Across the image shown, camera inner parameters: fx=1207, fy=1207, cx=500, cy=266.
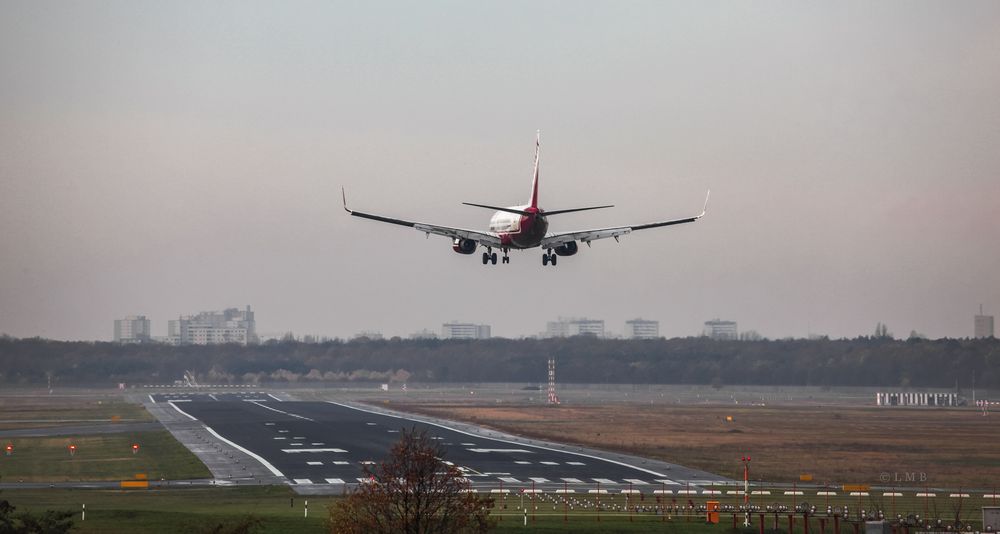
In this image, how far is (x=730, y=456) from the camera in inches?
4560

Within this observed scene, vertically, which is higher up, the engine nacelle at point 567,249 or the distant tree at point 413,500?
the engine nacelle at point 567,249

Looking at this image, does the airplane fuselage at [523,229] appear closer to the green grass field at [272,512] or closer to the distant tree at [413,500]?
the green grass field at [272,512]

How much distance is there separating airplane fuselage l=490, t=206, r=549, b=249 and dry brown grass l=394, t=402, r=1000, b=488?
1211 inches

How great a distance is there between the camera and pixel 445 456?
114125 millimetres

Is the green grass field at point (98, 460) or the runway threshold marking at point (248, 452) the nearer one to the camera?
the green grass field at point (98, 460)

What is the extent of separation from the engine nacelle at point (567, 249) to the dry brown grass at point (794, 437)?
2700 cm

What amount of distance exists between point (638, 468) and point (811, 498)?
2255cm

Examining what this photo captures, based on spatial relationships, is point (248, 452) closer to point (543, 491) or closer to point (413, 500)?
point (543, 491)

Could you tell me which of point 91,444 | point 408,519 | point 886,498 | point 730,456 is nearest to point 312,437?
point 91,444

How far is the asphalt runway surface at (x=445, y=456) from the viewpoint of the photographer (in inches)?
3802

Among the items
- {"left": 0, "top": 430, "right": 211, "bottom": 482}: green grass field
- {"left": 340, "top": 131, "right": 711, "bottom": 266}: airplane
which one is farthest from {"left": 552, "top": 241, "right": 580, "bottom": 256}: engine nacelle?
{"left": 0, "top": 430, "right": 211, "bottom": 482}: green grass field

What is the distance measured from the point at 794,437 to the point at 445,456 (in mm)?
43113

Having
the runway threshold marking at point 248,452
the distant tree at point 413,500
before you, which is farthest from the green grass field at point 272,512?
the distant tree at point 413,500

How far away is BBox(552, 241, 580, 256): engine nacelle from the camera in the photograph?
87.7 metres
